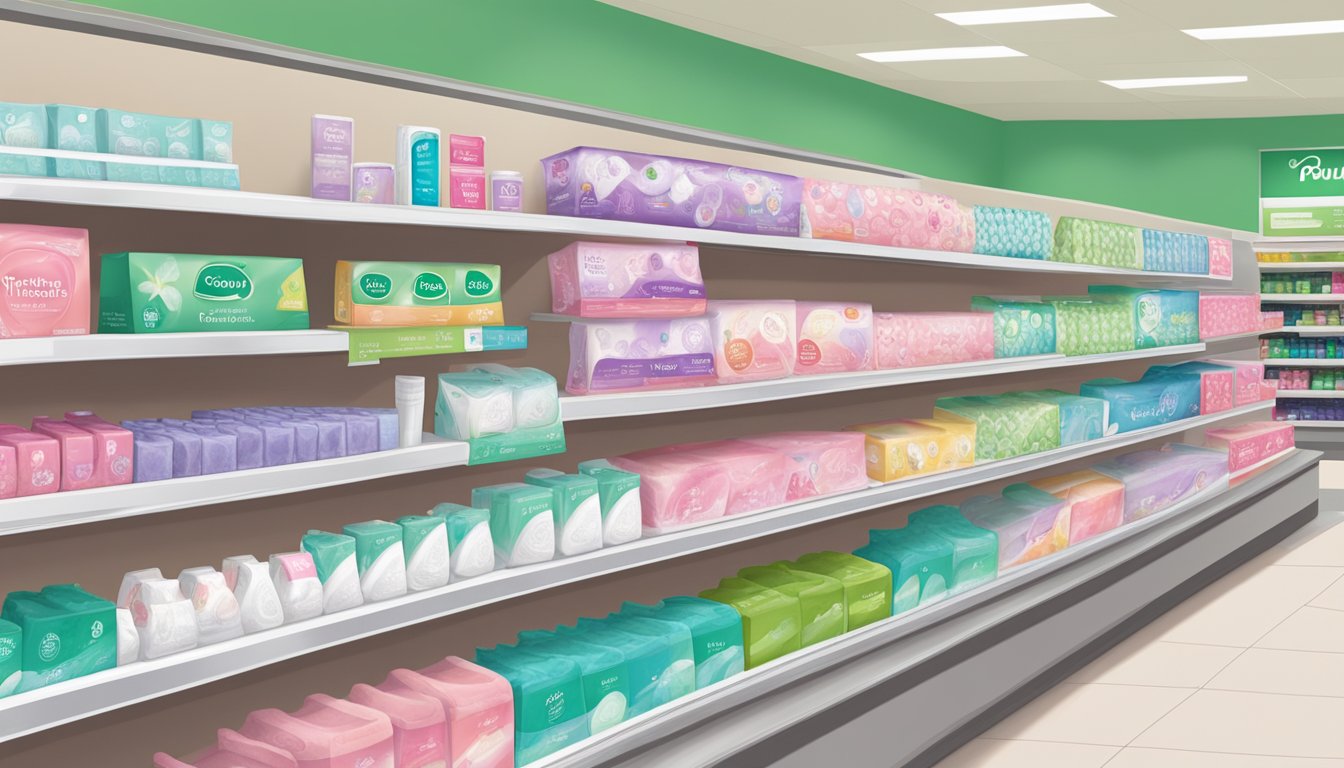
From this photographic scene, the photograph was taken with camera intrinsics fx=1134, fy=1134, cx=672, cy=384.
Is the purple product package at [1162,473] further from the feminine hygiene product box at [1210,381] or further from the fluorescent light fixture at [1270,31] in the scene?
the fluorescent light fixture at [1270,31]

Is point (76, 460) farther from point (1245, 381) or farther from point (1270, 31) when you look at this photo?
point (1270, 31)

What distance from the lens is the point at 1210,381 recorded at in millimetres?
5750

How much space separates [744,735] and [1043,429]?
2212 mm

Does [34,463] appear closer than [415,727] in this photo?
Yes

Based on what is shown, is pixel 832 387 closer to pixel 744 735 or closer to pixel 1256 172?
pixel 744 735

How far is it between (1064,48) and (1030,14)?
1171mm

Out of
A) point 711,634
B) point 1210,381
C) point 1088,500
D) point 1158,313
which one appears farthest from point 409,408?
point 1210,381

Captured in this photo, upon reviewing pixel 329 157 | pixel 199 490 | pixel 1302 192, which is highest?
pixel 1302 192

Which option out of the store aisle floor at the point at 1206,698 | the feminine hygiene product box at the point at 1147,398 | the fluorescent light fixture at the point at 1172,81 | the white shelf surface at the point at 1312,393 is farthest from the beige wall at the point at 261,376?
the white shelf surface at the point at 1312,393

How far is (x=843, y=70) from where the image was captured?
9.54 meters

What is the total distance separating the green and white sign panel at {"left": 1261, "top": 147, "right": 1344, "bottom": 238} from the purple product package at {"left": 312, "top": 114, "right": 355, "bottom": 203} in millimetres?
11774

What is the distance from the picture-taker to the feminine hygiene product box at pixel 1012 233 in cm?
408

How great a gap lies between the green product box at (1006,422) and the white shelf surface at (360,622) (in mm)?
627

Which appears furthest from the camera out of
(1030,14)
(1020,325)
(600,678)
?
(1030,14)
